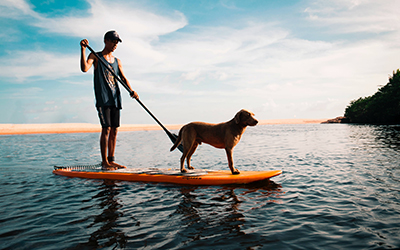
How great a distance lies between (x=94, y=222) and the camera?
371 centimetres

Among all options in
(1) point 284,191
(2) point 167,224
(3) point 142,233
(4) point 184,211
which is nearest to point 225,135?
(1) point 284,191

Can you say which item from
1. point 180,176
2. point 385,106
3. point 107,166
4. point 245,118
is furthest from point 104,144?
point 385,106

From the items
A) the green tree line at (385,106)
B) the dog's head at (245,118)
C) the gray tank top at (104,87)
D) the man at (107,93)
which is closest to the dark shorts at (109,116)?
the man at (107,93)

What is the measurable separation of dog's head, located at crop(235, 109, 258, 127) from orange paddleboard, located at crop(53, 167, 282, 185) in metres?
1.33

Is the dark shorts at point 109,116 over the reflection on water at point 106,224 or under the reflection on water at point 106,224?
over

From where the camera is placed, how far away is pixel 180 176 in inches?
243

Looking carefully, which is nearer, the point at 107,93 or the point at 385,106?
the point at 107,93

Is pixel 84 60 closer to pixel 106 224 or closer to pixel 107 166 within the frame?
pixel 107 166

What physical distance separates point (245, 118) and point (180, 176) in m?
2.27

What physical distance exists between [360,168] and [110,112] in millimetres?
8159

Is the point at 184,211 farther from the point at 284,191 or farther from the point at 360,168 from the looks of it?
the point at 360,168

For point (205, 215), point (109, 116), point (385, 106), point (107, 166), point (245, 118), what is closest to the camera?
point (205, 215)

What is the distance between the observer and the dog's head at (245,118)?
231 inches

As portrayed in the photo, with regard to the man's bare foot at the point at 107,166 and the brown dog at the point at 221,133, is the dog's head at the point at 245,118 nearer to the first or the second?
the brown dog at the point at 221,133
